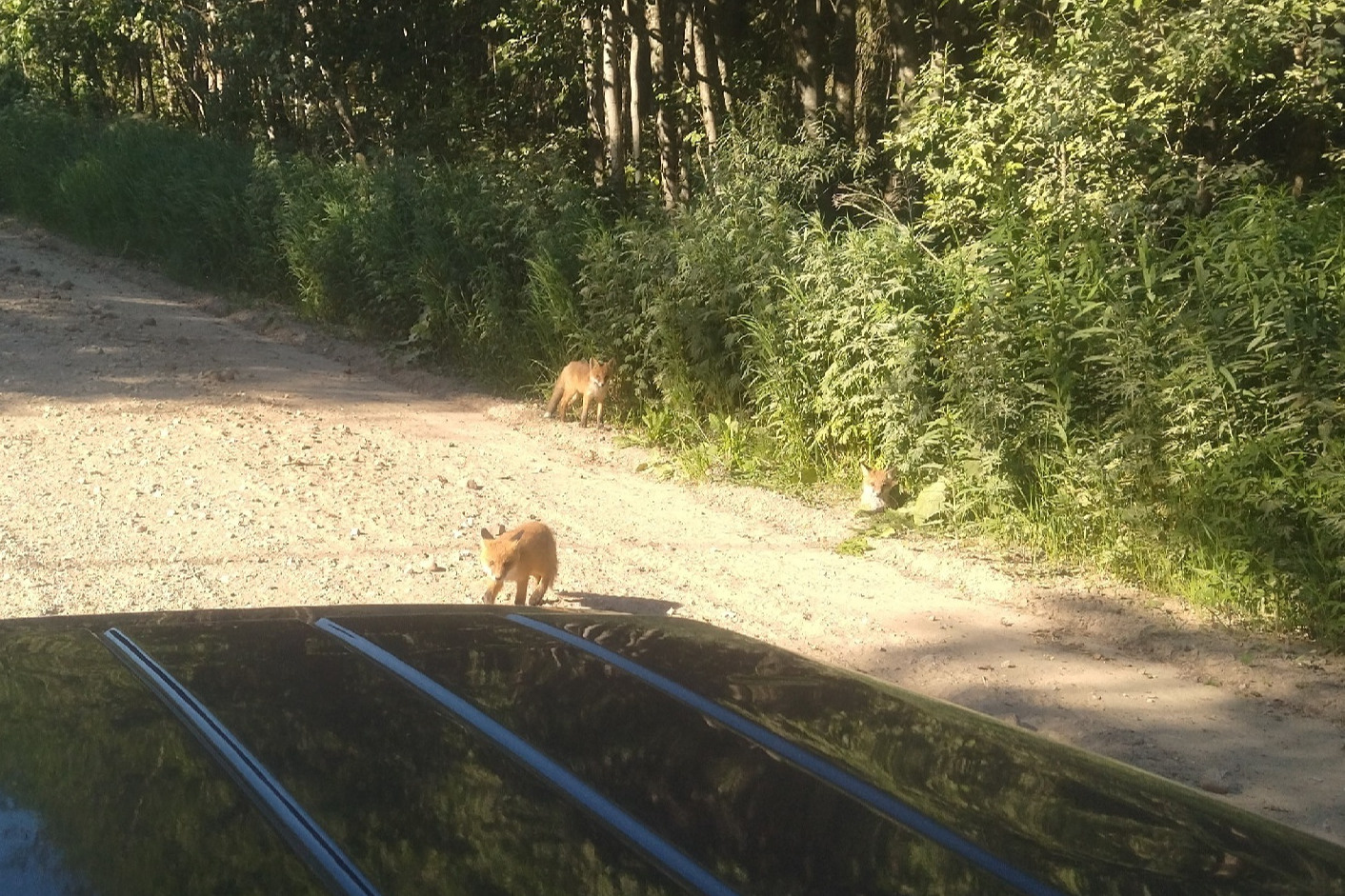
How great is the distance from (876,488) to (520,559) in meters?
3.01

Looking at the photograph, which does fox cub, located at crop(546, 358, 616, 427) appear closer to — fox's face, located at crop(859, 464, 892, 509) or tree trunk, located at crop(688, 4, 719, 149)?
fox's face, located at crop(859, 464, 892, 509)

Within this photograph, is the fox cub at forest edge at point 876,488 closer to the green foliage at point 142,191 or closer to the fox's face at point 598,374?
the fox's face at point 598,374

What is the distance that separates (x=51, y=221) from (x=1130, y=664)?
2094 cm

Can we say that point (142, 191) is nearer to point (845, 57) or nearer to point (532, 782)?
point (845, 57)

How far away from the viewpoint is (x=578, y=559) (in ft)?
24.8

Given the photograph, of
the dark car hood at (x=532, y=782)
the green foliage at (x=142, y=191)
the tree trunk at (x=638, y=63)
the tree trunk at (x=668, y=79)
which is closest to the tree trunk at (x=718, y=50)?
the tree trunk at (x=668, y=79)

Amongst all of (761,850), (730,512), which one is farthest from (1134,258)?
(761,850)

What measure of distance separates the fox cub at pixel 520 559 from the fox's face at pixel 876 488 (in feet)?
8.97

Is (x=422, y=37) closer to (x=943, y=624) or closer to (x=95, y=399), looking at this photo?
(x=95, y=399)

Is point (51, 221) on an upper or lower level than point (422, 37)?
lower

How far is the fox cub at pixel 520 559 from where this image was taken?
20.5 feet

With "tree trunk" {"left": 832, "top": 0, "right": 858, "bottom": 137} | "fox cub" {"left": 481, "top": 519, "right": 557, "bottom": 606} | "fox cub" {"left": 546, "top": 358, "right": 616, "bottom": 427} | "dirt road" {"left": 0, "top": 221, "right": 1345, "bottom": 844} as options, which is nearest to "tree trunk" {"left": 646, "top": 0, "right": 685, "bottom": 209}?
"tree trunk" {"left": 832, "top": 0, "right": 858, "bottom": 137}

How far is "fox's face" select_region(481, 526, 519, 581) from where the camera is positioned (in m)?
6.24

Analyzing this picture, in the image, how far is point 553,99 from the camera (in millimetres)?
19234
